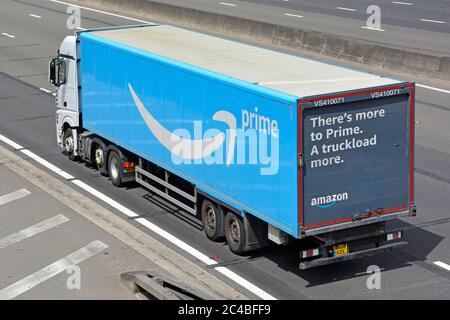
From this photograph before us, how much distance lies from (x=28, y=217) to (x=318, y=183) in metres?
6.31

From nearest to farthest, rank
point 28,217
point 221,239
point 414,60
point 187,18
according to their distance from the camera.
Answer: point 221,239, point 28,217, point 414,60, point 187,18

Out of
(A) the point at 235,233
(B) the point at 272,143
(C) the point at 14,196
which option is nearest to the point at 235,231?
(A) the point at 235,233

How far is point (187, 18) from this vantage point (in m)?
41.0

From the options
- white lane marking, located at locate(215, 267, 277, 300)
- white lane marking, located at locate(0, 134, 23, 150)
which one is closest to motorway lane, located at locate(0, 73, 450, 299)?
white lane marking, located at locate(215, 267, 277, 300)

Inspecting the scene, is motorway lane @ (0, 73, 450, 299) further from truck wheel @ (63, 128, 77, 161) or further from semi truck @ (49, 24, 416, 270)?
truck wheel @ (63, 128, 77, 161)

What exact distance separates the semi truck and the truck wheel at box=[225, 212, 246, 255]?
0.02 m

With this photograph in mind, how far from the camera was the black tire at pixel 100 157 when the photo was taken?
64.4 ft

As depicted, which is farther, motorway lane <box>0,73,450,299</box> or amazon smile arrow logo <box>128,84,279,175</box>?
motorway lane <box>0,73,450,299</box>

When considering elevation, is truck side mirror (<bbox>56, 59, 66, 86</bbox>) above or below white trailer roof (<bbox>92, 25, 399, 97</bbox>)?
below

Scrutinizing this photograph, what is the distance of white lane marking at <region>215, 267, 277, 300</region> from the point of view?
44.7 feet

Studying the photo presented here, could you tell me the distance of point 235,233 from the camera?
15086 millimetres

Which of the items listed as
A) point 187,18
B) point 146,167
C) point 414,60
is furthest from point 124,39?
point 187,18

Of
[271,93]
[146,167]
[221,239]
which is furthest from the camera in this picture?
[146,167]
